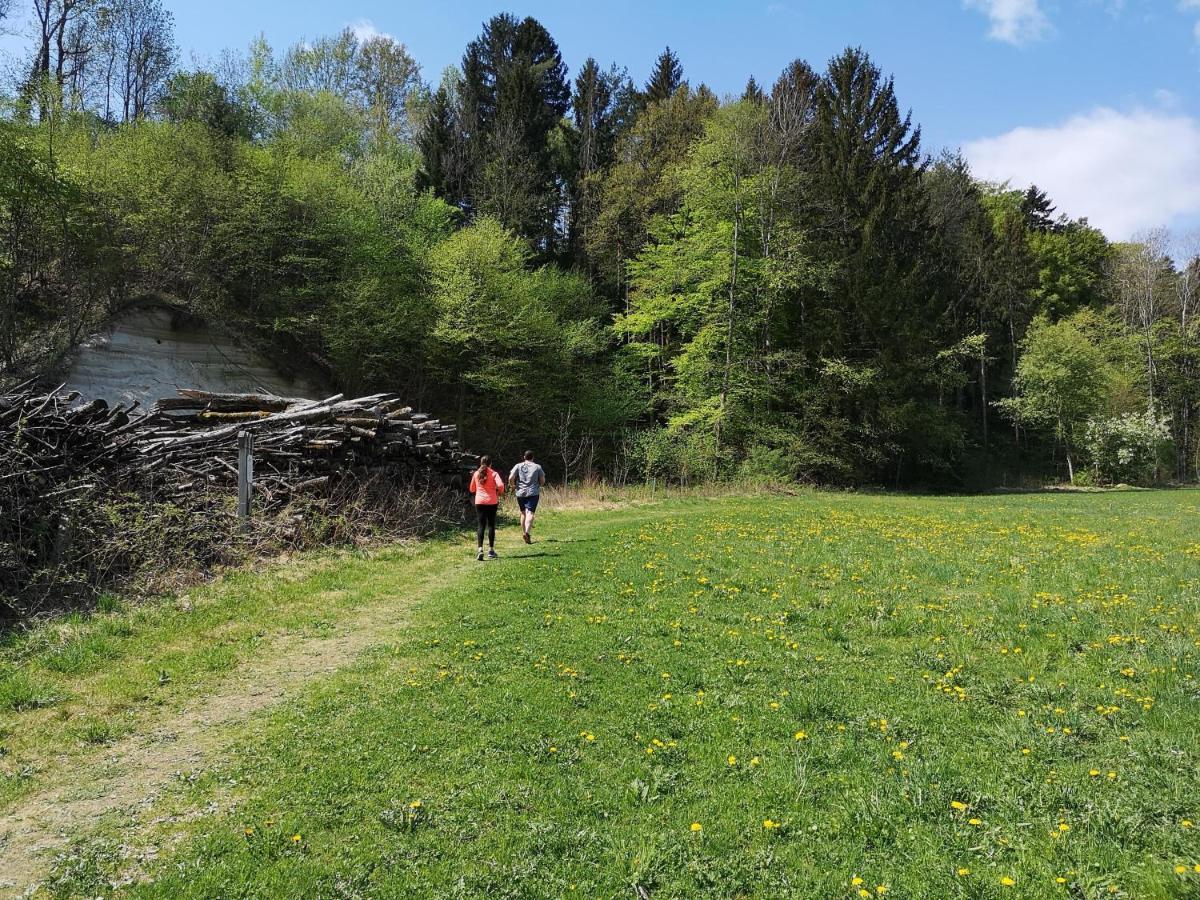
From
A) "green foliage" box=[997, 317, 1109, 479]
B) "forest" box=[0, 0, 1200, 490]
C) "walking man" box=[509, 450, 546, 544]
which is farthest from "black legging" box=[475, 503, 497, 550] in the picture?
"green foliage" box=[997, 317, 1109, 479]

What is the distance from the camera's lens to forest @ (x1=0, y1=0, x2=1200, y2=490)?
28078 mm

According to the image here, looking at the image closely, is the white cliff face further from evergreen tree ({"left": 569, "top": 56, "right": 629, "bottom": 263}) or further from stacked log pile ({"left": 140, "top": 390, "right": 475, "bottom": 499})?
evergreen tree ({"left": 569, "top": 56, "right": 629, "bottom": 263})

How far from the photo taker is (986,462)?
49.1 metres

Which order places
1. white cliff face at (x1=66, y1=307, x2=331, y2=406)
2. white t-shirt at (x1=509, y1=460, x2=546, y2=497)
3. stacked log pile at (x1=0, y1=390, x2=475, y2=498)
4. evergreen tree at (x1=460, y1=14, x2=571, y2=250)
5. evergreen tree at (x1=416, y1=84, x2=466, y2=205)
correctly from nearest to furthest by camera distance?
stacked log pile at (x1=0, y1=390, x2=475, y2=498) → white t-shirt at (x1=509, y1=460, x2=546, y2=497) → white cliff face at (x1=66, y1=307, x2=331, y2=406) → evergreen tree at (x1=460, y1=14, x2=571, y2=250) → evergreen tree at (x1=416, y1=84, x2=466, y2=205)

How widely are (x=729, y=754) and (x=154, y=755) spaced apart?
14.5ft

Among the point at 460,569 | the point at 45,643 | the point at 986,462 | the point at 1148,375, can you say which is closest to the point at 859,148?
the point at 986,462

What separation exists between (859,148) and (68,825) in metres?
43.7

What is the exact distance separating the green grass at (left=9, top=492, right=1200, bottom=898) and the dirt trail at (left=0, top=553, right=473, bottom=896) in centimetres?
24

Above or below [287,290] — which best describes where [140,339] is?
below

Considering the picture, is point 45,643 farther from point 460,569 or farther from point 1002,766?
point 1002,766

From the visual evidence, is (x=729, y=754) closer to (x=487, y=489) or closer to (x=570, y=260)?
(x=487, y=489)

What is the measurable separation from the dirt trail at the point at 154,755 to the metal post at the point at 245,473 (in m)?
4.72

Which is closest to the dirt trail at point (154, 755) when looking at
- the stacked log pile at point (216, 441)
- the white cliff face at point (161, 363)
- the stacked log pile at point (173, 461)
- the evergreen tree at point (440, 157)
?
the stacked log pile at point (173, 461)

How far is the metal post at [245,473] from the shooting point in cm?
1171
